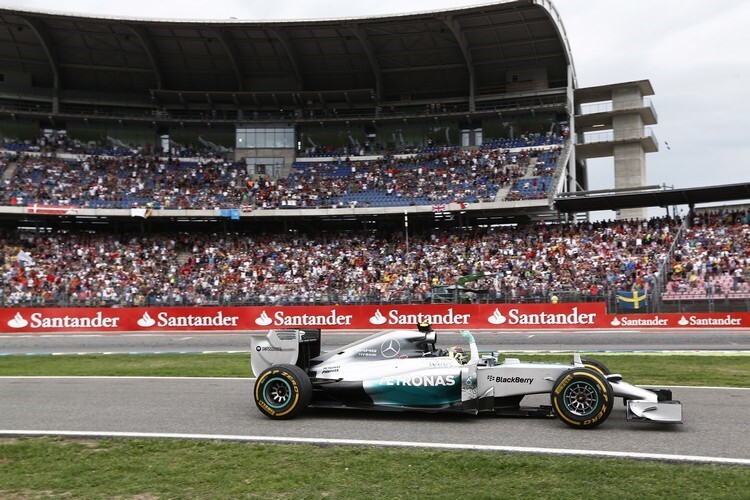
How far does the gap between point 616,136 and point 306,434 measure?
44.2 meters

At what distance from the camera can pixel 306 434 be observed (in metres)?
8.38

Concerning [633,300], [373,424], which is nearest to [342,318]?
[633,300]

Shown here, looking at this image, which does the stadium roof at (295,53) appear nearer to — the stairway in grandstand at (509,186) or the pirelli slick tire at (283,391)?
the stairway in grandstand at (509,186)

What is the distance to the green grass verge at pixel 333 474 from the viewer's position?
5.95 metres

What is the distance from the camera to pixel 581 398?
8.51 metres

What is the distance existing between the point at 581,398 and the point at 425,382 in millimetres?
2012

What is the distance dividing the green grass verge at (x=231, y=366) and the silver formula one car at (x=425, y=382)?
13.4ft

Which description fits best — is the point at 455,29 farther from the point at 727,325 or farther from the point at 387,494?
the point at 387,494

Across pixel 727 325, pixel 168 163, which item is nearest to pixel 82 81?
pixel 168 163

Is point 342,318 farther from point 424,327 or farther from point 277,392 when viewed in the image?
point 277,392

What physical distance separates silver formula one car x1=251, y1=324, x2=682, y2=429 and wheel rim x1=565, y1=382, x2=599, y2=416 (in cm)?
1

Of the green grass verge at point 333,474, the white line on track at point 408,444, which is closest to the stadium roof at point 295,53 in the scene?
the white line on track at point 408,444

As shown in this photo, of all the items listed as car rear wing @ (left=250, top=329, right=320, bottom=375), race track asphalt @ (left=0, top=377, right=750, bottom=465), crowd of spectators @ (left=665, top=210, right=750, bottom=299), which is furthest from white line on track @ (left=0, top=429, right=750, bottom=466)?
crowd of spectators @ (left=665, top=210, right=750, bottom=299)

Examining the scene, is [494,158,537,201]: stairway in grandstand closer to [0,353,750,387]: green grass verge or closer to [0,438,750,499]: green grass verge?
[0,353,750,387]: green grass verge
